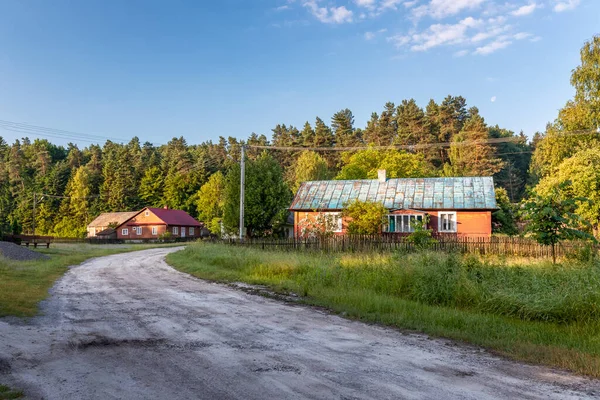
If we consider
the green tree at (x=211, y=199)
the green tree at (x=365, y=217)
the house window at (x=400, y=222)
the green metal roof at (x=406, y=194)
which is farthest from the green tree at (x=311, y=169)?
the green tree at (x=365, y=217)

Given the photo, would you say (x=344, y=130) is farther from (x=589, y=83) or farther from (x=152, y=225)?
(x=589, y=83)

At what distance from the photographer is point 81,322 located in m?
8.41

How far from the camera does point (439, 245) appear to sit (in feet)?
69.2

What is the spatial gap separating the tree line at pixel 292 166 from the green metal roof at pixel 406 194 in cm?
262

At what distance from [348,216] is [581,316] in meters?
22.7

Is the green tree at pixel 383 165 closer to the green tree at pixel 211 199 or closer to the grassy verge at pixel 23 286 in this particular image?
the green tree at pixel 211 199

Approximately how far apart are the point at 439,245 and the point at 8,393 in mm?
19168

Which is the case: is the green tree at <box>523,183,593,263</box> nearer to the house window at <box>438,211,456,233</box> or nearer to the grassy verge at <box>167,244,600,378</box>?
the grassy verge at <box>167,244,600,378</box>

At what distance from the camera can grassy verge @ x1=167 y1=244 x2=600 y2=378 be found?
7.09m

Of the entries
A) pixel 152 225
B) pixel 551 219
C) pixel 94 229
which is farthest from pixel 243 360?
pixel 94 229

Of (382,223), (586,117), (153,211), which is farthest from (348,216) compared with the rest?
(153,211)

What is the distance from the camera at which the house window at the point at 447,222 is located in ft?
99.7

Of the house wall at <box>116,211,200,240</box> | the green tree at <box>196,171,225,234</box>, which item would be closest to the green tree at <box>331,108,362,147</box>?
the green tree at <box>196,171,225,234</box>

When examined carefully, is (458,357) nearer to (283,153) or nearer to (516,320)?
(516,320)
